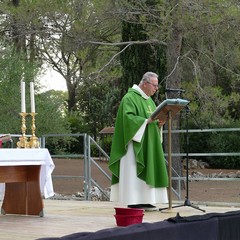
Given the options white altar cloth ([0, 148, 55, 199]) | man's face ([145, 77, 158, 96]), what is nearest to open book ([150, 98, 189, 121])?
man's face ([145, 77, 158, 96])

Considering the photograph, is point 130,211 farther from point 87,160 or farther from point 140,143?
point 87,160

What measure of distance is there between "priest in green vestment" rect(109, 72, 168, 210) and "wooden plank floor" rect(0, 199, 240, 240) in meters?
0.25

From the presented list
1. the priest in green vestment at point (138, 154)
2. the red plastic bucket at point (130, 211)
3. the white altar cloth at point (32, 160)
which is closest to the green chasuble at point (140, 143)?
the priest in green vestment at point (138, 154)

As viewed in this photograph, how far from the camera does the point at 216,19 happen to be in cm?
1306

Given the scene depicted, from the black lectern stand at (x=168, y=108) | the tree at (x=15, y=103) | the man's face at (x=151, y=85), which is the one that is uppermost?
the tree at (x=15, y=103)

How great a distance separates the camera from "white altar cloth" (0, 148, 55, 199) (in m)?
6.62

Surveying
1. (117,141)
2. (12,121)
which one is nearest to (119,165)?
(117,141)

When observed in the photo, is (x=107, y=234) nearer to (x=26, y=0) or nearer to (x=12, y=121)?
(x=26, y=0)

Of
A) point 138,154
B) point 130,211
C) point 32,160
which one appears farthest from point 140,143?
point 130,211

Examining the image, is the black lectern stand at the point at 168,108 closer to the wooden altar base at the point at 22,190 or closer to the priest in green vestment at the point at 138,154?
the priest in green vestment at the point at 138,154

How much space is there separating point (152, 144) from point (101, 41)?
883 centimetres

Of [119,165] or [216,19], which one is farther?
[216,19]

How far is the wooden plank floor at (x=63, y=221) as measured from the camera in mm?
5551

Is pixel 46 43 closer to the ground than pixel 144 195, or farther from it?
farther from it
